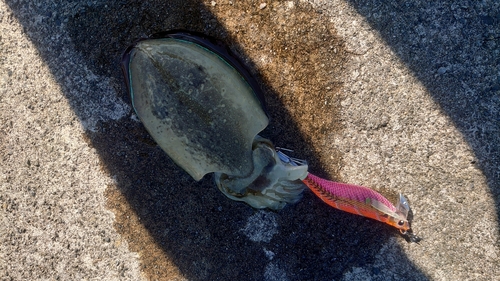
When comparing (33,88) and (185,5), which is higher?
(185,5)

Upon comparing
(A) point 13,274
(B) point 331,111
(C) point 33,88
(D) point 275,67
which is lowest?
(A) point 13,274

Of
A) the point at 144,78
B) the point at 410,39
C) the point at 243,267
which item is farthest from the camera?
the point at 243,267

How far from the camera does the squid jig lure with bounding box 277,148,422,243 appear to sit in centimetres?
252

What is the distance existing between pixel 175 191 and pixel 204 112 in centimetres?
78

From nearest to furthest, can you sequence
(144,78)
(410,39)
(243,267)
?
(144,78)
(410,39)
(243,267)

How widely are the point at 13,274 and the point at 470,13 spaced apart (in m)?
3.94

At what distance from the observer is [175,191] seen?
2752mm

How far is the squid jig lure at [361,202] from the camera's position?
2521 millimetres

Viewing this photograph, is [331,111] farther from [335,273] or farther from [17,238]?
[17,238]

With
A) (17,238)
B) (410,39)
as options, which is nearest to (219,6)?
(410,39)

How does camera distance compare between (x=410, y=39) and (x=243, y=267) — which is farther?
(x=243, y=267)

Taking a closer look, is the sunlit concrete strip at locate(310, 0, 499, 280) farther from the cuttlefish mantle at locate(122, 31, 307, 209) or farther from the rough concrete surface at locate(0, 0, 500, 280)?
the cuttlefish mantle at locate(122, 31, 307, 209)

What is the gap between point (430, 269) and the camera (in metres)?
2.57

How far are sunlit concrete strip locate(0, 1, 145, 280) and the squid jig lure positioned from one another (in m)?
1.53
